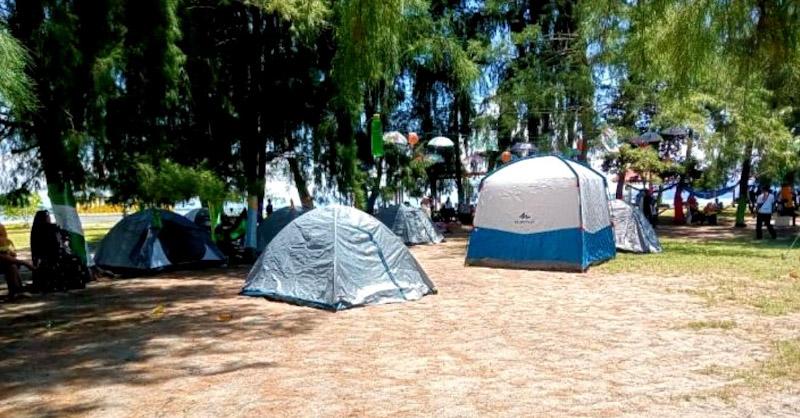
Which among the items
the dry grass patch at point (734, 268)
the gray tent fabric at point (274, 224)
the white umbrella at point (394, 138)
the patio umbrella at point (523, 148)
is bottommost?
the dry grass patch at point (734, 268)

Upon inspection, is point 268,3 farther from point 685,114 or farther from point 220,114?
point 685,114

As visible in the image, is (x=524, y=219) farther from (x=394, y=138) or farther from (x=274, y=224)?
(x=394, y=138)

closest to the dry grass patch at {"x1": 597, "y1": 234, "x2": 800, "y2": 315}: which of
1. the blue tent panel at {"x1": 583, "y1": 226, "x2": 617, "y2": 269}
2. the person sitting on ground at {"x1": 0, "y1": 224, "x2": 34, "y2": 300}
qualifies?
the blue tent panel at {"x1": 583, "y1": 226, "x2": 617, "y2": 269}

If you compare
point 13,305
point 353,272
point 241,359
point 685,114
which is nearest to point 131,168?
point 13,305

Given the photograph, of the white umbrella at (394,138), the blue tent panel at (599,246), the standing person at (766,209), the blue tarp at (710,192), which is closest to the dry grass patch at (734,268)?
the blue tent panel at (599,246)

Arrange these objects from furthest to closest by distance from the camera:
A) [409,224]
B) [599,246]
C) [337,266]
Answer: [409,224] < [599,246] < [337,266]

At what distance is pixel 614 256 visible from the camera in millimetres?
13203

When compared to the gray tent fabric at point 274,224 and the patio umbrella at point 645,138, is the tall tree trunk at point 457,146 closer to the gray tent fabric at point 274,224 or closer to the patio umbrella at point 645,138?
the patio umbrella at point 645,138

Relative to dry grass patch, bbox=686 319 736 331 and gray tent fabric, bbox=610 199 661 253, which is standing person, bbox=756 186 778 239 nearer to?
gray tent fabric, bbox=610 199 661 253

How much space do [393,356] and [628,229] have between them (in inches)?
386

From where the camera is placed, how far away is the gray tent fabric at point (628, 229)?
14.3 m

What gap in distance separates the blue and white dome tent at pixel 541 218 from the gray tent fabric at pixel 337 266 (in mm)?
3340

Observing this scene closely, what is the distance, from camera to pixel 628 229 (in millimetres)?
14344

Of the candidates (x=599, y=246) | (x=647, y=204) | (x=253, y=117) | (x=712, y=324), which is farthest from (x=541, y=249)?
(x=647, y=204)
